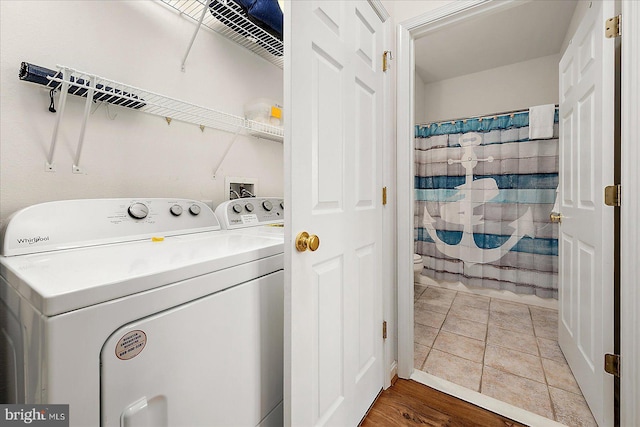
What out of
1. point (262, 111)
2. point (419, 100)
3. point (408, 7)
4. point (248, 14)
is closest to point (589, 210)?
point (408, 7)

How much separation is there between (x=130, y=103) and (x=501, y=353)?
2666 millimetres

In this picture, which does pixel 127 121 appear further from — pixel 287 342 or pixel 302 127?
pixel 287 342

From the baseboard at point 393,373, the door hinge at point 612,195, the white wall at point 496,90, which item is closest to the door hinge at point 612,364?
the door hinge at point 612,195

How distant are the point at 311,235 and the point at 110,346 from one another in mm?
559

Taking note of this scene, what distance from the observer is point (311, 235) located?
34.8 inches

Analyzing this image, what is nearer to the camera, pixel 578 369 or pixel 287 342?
pixel 287 342

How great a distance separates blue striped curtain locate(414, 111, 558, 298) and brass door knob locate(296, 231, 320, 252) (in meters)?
2.64

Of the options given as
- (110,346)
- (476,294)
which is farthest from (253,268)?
(476,294)

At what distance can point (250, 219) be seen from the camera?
1.47 metres

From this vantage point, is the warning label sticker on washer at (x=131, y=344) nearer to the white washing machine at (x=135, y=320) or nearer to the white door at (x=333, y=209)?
the white washing machine at (x=135, y=320)

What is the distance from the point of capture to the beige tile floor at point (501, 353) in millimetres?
1421

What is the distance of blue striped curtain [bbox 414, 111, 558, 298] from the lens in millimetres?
2561

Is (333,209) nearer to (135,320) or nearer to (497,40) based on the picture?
(135,320)

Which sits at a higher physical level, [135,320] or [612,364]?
[135,320]
